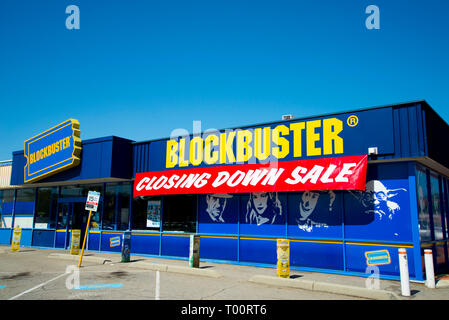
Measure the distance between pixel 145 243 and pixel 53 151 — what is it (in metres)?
7.52

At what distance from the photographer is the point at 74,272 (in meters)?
12.6

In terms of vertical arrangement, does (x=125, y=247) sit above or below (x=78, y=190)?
below

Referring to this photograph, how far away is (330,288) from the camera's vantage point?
369 inches

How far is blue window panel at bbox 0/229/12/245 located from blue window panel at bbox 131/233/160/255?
37.4ft

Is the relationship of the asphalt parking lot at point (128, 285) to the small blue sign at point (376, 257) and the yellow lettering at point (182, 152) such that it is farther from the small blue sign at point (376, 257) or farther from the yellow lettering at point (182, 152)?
the yellow lettering at point (182, 152)

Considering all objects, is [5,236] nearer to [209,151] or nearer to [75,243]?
[75,243]

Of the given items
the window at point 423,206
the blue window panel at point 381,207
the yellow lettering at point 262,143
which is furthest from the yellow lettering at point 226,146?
the window at point 423,206

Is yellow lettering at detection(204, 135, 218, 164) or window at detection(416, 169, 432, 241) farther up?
yellow lettering at detection(204, 135, 218, 164)

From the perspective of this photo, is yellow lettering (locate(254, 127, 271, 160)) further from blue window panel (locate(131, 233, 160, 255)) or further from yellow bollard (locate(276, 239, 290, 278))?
blue window panel (locate(131, 233, 160, 255))

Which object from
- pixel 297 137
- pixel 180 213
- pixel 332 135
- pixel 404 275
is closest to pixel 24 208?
pixel 180 213

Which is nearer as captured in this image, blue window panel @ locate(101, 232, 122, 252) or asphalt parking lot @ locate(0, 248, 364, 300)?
asphalt parking lot @ locate(0, 248, 364, 300)

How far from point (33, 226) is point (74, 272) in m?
11.4

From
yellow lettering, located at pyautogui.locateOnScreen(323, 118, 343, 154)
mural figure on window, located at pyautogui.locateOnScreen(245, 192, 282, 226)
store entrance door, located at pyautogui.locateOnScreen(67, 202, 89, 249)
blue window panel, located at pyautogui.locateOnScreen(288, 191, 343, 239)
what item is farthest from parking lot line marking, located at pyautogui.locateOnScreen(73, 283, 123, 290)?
store entrance door, located at pyautogui.locateOnScreen(67, 202, 89, 249)

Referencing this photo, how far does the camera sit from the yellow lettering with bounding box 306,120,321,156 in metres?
12.8
